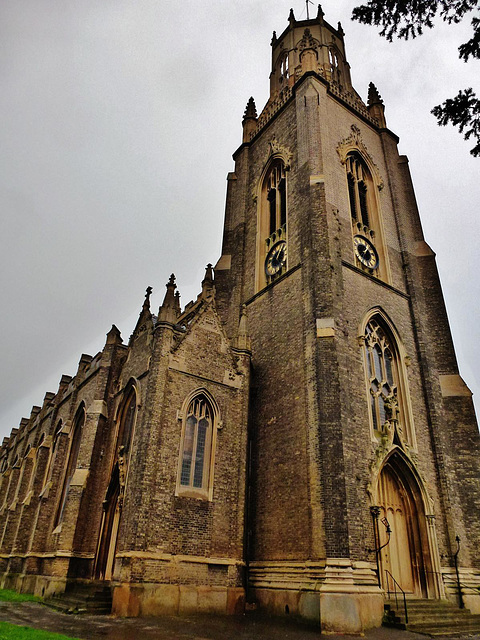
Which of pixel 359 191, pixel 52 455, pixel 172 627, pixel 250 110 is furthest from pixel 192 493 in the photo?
pixel 250 110

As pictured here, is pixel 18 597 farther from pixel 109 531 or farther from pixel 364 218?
pixel 364 218

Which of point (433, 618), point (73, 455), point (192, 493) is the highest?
point (73, 455)

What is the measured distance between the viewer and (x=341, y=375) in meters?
15.9

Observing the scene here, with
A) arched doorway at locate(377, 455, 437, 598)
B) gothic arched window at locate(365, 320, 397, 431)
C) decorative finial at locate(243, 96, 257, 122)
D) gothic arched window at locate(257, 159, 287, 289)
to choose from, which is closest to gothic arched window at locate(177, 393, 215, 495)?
arched doorway at locate(377, 455, 437, 598)

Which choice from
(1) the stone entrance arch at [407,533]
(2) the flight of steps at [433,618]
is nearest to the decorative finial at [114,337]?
(1) the stone entrance arch at [407,533]

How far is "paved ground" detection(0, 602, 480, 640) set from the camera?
10.1m

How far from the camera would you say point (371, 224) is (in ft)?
76.3

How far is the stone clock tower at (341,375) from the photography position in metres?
14.5

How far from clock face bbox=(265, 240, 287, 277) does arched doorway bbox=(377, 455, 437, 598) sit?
30.9 ft

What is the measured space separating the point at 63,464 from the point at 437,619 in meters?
15.9

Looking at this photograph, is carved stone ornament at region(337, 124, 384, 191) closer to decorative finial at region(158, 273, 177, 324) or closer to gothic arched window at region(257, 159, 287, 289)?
gothic arched window at region(257, 159, 287, 289)

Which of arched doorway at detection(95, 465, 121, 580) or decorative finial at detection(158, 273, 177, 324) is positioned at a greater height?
decorative finial at detection(158, 273, 177, 324)

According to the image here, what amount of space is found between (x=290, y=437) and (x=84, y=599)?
805 cm

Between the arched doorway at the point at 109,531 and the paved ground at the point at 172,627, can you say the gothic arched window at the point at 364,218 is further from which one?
the paved ground at the point at 172,627
